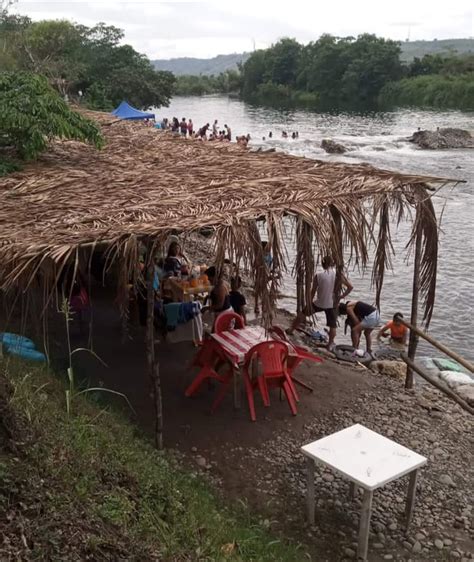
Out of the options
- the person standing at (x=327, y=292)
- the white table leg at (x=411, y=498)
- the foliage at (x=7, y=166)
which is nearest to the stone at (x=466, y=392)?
the person standing at (x=327, y=292)

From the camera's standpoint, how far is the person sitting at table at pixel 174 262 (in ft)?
29.7

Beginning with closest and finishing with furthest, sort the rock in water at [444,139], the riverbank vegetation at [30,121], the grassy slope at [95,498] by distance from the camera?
1. the grassy slope at [95,498]
2. the riverbank vegetation at [30,121]
3. the rock in water at [444,139]

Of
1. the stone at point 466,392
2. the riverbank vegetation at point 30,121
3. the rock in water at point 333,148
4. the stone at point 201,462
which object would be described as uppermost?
the riverbank vegetation at point 30,121

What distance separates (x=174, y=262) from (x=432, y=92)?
51891 mm

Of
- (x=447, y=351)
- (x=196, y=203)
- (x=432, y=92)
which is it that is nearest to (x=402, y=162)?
(x=447, y=351)

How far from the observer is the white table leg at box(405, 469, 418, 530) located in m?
4.70

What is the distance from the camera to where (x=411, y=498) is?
15.7 ft

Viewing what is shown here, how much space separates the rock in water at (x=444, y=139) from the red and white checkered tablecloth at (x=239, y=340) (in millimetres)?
28469

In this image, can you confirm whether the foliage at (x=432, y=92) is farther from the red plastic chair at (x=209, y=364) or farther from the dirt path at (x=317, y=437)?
the red plastic chair at (x=209, y=364)

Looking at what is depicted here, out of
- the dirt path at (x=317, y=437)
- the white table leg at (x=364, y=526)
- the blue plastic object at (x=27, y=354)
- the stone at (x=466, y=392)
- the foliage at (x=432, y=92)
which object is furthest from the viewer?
the foliage at (x=432, y=92)

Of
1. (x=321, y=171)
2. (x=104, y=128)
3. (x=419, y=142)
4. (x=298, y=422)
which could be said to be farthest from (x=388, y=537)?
(x=419, y=142)

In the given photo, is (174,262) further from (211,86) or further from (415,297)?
(211,86)

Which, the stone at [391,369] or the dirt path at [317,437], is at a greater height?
the dirt path at [317,437]

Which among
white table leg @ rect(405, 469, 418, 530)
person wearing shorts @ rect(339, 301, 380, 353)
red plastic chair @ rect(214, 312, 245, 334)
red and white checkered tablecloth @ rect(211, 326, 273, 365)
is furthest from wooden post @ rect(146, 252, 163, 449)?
person wearing shorts @ rect(339, 301, 380, 353)
